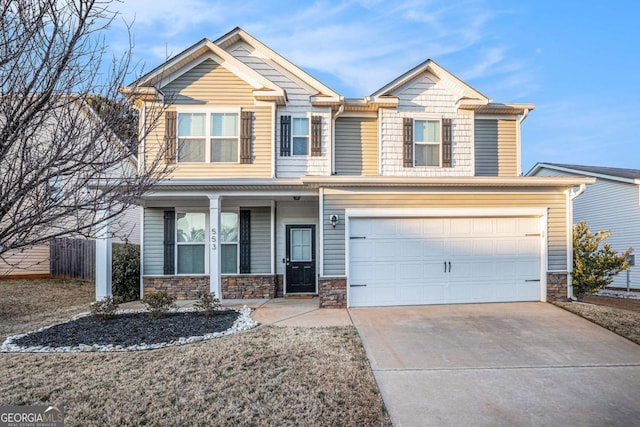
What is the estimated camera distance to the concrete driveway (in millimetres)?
A: 3961

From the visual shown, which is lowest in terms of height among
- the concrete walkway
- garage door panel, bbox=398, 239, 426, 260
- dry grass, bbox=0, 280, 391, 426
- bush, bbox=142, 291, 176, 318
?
the concrete walkway

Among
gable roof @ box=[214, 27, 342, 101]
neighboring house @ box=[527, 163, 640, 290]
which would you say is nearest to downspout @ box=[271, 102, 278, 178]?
gable roof @ box=[214, 27, 342, 101]

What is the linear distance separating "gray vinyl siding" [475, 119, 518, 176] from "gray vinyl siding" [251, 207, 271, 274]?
6354mm

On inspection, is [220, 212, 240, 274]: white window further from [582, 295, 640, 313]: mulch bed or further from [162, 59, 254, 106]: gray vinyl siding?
[582, 295, 640, 313]: mulch bed

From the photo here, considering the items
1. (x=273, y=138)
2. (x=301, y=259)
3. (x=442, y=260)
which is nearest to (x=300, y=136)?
(x=273, y=138)

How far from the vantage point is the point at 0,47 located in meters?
2.33

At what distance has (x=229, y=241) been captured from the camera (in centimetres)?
1080

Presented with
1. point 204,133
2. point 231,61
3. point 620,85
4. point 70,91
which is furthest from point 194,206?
point 620,85

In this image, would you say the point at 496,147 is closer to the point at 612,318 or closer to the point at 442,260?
the point at 442,260

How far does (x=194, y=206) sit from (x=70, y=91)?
8177 mm

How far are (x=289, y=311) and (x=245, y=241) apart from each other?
293 cm

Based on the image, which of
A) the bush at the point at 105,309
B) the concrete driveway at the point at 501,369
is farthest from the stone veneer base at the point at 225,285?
the concrete driveway at the point at 501,369

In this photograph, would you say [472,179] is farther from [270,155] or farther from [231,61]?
[231,61]

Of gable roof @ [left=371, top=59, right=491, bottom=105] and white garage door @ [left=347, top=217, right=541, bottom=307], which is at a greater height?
gable roof @ [left=371, top=59, right=491, bottom=105]
